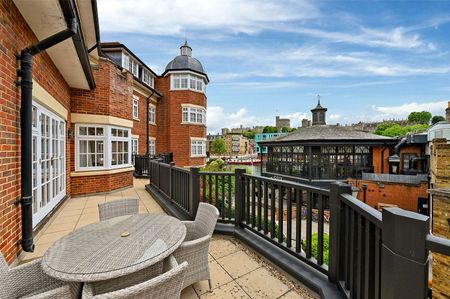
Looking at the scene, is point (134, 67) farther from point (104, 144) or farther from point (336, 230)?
point (336, 230)

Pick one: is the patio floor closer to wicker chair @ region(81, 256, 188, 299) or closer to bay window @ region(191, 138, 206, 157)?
wicker chair @ region(81, 256, 188, 299)

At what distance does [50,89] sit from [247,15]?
229 inches

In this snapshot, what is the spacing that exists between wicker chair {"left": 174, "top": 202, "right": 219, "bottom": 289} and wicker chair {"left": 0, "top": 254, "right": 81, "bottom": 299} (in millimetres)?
852

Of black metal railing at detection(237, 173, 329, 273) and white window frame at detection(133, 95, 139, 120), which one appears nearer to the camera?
black metal railing at detection(237, 173, 329, 273)

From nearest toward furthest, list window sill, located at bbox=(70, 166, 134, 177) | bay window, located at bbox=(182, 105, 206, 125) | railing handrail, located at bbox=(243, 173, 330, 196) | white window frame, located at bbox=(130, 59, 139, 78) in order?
1. railing handrail, located at bbox=(243, 173, 330, 196)
2. window sill, located at bbox=(70, 166, 134, 177)
3. white window frame, located at bbox=(130, 59, 139, 78)
4. bay window, located at bbox=(182, 105, 206, 125)

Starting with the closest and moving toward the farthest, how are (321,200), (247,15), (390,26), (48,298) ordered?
1. (48,298)
2. (321,200)
3. (247,15)
4. (390,26)

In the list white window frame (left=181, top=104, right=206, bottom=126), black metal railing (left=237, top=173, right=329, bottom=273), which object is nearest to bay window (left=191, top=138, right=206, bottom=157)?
white window frame (left=181, top=104, right=206, bottom=126)

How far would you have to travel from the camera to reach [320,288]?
195 cm

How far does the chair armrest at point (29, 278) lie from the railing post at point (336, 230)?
250 cm

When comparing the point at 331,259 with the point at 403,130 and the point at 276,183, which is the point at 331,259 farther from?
the point at 403,130

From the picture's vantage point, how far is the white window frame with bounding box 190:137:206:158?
1661cm

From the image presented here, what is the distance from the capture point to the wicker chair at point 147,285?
100cm

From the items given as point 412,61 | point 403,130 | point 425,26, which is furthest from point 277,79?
point 403,130

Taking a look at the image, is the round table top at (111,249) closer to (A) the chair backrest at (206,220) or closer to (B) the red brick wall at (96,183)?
(A) the chair backrest at (206,220)
